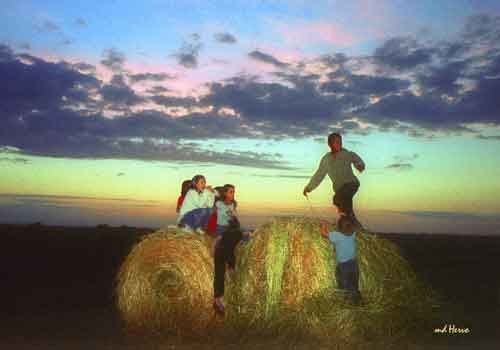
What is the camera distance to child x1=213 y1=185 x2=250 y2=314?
971 cm

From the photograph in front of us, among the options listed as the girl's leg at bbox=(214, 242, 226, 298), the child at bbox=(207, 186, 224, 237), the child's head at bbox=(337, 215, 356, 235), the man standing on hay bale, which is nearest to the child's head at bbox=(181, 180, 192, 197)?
the child at bbox=(207, 186, 224, 237)

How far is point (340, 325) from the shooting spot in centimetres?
916

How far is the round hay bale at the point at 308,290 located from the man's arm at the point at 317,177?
103cm

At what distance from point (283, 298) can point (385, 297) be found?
149 centimetres

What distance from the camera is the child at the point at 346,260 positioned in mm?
9430

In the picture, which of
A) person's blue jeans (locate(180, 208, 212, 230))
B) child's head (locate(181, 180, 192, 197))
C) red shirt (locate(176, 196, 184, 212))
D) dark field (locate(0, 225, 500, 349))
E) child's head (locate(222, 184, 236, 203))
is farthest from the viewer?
child's head (locate(181, 180, 192, 197))

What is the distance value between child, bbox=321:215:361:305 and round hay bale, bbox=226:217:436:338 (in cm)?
14

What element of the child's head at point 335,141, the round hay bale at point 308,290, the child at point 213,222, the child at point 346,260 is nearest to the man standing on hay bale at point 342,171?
the child's head at point 335,141

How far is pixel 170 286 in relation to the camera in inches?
393

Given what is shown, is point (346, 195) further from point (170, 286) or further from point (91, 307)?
point (91, 307)

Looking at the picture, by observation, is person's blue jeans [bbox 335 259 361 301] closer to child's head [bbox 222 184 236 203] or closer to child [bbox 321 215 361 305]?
child [bbox 321 215 361 305]

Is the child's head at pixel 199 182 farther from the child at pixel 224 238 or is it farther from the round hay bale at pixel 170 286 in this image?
the round hay bale at pixel 170 286

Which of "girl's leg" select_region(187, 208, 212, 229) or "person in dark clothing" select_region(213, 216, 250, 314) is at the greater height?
"girl's leg" select_region(187, 208, 212, 229)

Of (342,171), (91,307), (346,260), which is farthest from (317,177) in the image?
(91,307)
